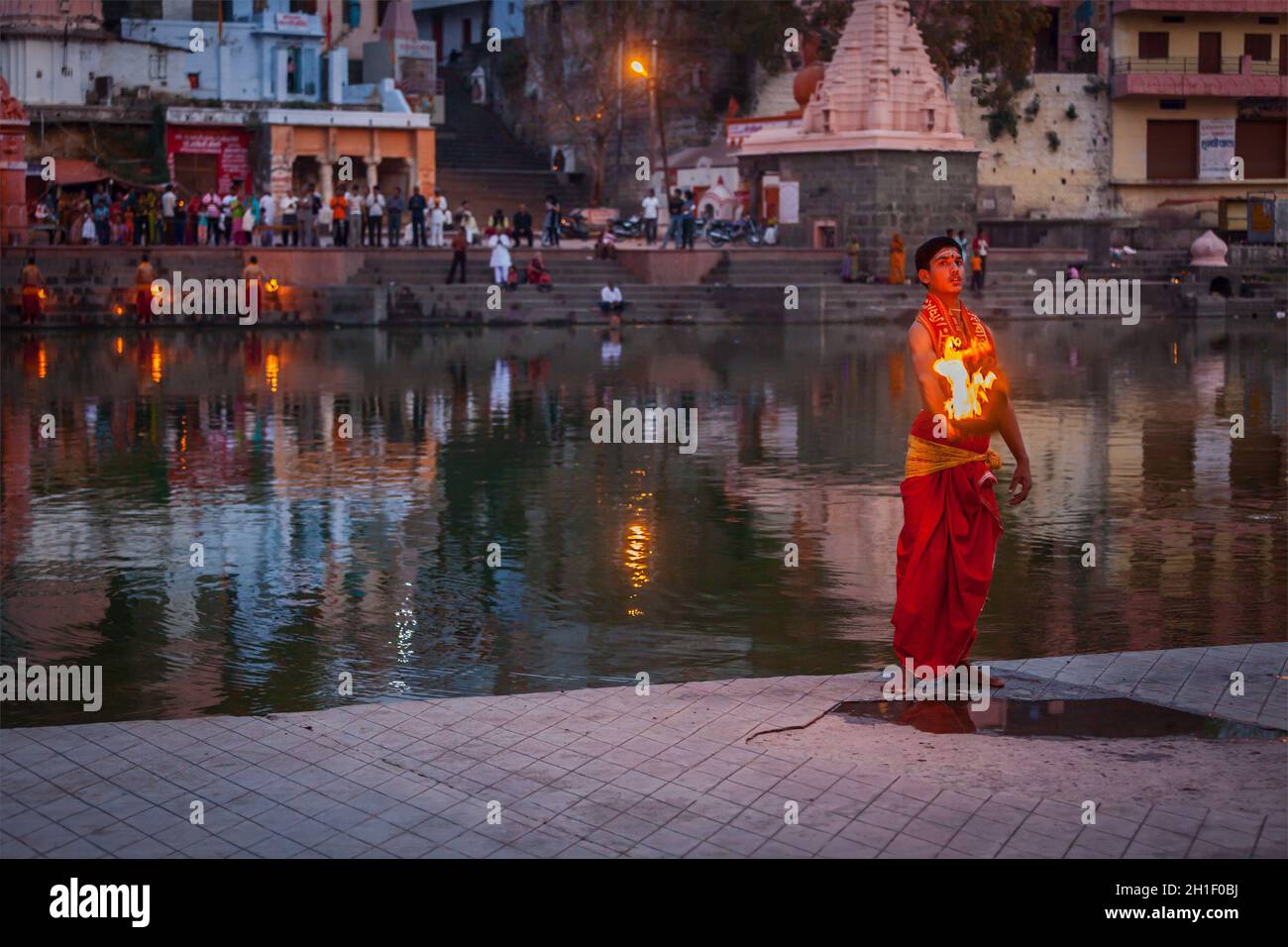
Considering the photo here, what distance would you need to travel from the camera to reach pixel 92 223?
3697 centimetres

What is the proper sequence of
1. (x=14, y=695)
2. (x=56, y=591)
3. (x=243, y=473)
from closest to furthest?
1. (x=14, y=695)
2. (x=56, y=591)
3. (x=243, y=473)

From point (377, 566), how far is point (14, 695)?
2.87 meters

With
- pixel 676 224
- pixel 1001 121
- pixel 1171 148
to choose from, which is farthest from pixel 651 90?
pixel 1171 148

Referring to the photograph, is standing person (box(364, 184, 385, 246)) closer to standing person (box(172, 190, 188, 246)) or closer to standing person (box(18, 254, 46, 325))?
standing person (box(172, 190, 188, 246))

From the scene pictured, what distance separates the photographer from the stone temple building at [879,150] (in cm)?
3859

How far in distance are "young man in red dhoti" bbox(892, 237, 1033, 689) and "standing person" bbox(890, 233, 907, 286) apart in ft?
101

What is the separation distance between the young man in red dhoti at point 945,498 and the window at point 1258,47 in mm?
54511

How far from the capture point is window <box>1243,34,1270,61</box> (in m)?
57.3

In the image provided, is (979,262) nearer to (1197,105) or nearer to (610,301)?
(610,301)

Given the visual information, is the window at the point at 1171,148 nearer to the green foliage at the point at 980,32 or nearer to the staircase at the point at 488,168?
the green foliage at the point at 980,32

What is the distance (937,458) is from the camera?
22.5 ft

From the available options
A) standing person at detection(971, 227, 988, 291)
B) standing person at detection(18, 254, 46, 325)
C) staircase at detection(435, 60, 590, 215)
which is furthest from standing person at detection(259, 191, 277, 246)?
standing person at detection(971, 227, 988, 291)
